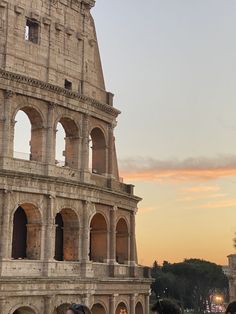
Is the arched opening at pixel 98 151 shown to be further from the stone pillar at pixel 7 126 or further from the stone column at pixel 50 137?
the stone pillar at pixel 7 126

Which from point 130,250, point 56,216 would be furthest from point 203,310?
point 56,216

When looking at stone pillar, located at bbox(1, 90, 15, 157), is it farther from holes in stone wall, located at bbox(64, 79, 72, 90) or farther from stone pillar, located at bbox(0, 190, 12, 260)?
holes in stone wall, located at bbox(64, 79, 72, 90)

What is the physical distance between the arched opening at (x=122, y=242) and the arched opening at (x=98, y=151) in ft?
10.1

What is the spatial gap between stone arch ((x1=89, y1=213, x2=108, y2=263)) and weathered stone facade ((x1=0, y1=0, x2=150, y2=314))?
49 millimetres

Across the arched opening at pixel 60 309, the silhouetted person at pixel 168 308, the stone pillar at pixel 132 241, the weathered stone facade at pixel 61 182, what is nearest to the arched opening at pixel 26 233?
the weathered stone facade at pixel 61 182

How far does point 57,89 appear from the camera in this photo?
85.9 feet

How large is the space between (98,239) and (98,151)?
4433 mm

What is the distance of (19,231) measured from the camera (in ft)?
82.9

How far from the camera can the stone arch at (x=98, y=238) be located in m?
28.2

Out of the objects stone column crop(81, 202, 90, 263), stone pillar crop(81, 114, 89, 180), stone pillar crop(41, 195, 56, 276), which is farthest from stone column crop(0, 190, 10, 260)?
stone pillar crop(81, 114, 89, 180)

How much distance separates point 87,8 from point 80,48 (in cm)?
240

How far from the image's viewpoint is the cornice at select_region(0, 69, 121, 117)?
2442 centimetres

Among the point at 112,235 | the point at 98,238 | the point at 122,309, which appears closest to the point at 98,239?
the point at 98,238

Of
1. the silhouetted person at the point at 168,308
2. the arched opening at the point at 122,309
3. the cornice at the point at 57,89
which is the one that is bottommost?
the arched opening at the point at 122,309
